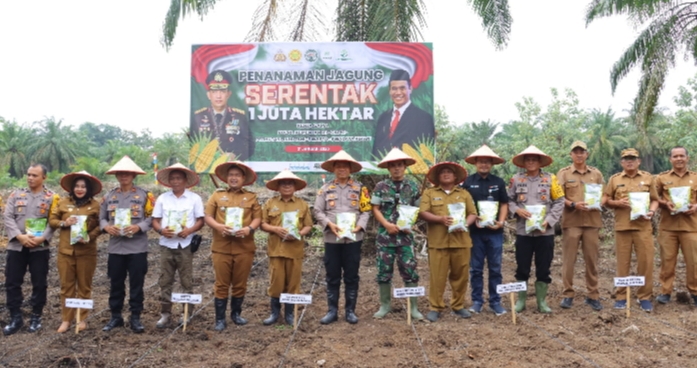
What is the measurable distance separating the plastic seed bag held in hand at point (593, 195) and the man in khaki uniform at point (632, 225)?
31 centimetres

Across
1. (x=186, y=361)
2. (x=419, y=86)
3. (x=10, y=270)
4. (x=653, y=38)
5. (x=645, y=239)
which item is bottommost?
(x=186, y=361)

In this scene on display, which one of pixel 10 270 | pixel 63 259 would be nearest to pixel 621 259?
pixel 63 259

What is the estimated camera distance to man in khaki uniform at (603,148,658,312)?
6.00 meters

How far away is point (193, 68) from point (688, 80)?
707 inches

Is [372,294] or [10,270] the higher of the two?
[10,270]

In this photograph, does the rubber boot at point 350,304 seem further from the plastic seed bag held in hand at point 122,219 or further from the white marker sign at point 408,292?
the plastic seed bag held in hand at point 122,219

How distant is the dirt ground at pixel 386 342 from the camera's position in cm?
452

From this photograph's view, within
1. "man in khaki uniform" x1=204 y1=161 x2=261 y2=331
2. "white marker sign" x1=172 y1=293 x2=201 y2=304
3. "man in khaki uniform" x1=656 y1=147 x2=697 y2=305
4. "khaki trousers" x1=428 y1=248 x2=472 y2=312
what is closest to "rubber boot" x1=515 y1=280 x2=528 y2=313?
"khaki trousers" x1=428 y1=248 x2=472 y2=312

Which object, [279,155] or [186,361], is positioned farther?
[279,155]

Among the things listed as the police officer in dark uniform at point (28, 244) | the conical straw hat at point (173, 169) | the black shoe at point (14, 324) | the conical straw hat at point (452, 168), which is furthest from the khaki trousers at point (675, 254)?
the black shoe at point (14, 324)

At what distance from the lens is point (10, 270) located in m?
5.58

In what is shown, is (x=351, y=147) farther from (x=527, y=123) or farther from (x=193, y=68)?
(x=527, y=123)

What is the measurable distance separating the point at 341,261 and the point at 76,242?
2.49 metres

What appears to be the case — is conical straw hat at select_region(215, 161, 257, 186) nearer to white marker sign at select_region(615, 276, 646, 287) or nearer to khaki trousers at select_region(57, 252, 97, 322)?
khaki trousers at select_region(57, 252, 97, 322)
